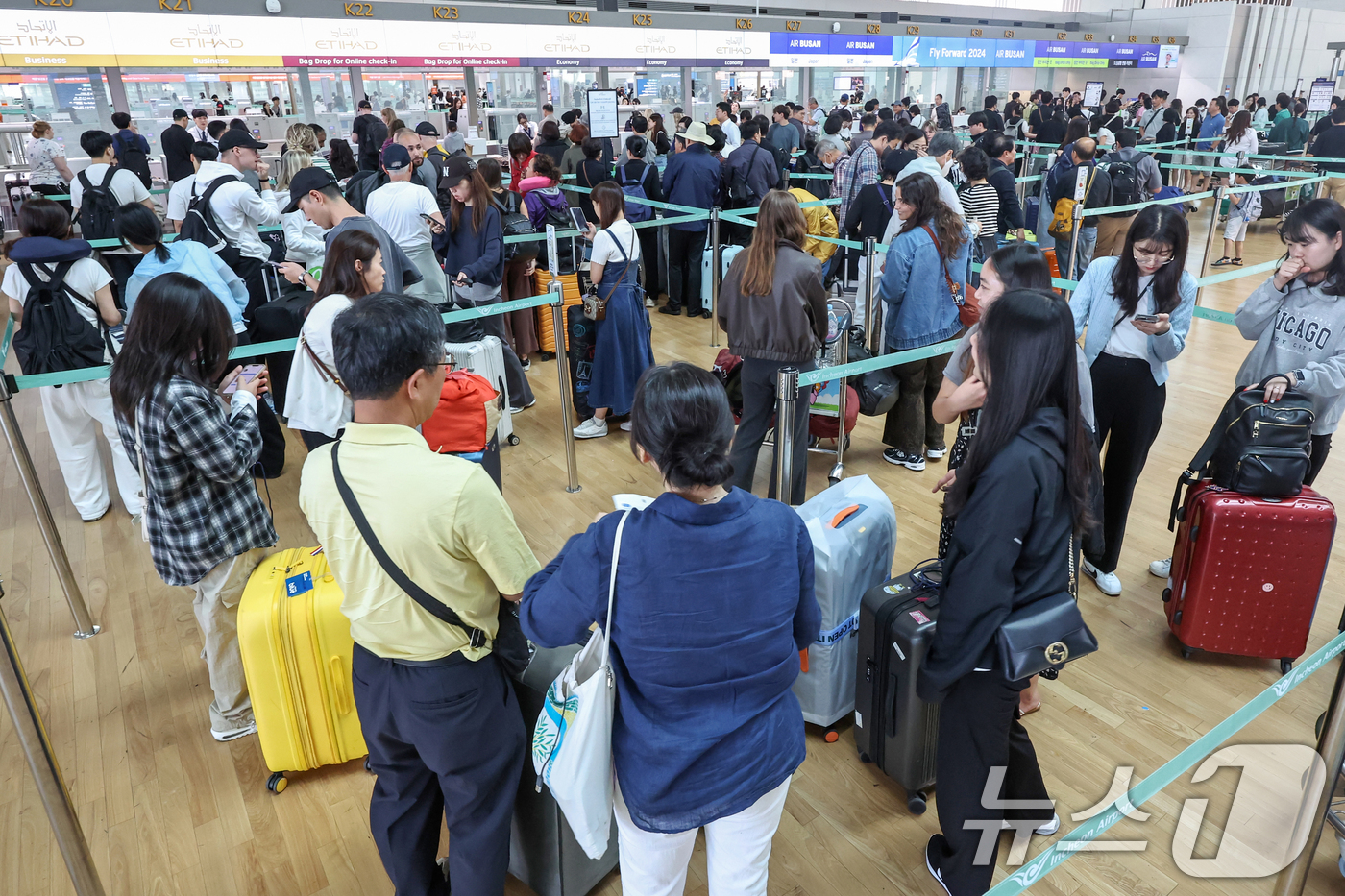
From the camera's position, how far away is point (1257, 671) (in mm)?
3084

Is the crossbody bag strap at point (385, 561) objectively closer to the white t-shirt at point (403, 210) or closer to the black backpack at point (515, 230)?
the white t-shirt at point (403, 210)

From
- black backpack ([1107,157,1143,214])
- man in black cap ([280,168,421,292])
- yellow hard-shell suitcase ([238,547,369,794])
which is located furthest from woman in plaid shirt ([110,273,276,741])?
black backpack ([1107,157,1143,214])

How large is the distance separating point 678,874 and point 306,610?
4.57 ft

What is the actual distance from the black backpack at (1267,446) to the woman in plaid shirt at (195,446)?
3.19m

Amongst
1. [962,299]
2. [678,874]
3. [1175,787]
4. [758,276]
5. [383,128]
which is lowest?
[1175,787]

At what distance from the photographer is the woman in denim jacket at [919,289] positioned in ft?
13.7

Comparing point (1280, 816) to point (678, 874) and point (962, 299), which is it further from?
point (962, 299)

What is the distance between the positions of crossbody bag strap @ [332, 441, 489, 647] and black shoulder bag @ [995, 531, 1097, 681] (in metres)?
1.18

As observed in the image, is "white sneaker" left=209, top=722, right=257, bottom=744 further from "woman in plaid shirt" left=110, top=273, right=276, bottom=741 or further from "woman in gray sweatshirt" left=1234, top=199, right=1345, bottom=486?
"woman in gray sweatshirt" left=1234, top=199, right=1345, bottom=486

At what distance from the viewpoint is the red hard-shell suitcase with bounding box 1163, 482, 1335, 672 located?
112 inches

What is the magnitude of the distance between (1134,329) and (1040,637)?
180cm

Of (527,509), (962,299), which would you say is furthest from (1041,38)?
(527,509)

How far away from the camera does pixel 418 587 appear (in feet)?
5.52

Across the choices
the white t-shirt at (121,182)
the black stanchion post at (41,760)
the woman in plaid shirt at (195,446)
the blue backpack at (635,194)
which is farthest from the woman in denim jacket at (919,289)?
the white t-shirt at (121,182)
